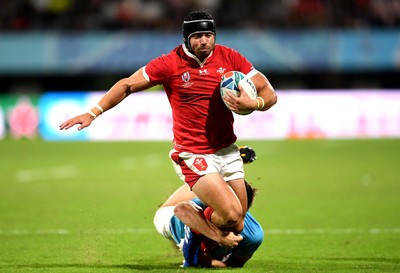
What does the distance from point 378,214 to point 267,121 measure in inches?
581

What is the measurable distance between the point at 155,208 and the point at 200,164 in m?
5.23

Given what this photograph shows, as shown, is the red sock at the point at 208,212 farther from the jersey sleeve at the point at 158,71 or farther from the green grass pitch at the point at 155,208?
the jersey sleeve at the point at 158,71

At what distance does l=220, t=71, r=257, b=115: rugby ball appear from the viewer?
25.5 feet

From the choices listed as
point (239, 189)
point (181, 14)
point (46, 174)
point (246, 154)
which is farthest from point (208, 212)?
point (181, 14)

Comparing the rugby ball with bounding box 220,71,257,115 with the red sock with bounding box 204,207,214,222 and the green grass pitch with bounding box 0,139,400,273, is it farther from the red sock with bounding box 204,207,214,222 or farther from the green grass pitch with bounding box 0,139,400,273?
the green grass pitch with bounding box 0,139,400,273

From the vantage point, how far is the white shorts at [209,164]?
800 centimetres

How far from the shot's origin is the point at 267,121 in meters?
26.8

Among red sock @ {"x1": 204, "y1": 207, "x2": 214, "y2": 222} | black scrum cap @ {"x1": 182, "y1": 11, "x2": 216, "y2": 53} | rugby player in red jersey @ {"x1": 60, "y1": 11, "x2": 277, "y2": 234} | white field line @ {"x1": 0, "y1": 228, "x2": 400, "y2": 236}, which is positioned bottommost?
white field line @ {"x1": 0, "y1": 228, "x2": 400, "y2": 236}

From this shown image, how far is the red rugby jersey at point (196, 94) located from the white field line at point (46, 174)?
31.1 ft

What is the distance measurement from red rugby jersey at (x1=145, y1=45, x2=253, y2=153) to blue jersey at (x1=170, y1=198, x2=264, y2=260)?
628mm

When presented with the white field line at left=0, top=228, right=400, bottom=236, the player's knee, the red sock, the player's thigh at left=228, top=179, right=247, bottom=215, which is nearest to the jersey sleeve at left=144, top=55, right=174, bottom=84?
the player's thigh at left=228, top=179, right=247, bottom=215

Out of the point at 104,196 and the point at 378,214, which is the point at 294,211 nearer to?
the point at 378,214

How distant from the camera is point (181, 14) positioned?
28.6m

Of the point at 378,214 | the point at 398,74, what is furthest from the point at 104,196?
the point at 398,74
